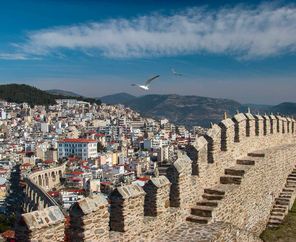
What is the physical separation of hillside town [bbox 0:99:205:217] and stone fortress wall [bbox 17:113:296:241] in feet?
130

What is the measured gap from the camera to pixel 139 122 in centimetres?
18175

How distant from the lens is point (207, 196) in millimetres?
9664

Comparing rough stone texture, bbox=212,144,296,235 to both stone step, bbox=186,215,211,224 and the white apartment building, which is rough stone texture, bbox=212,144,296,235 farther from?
the white apartment building

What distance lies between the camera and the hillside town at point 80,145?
76.8 meters

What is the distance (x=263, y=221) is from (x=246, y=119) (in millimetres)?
2853

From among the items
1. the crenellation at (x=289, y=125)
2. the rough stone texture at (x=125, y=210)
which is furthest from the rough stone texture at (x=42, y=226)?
the crenellation at (x=289, y=125)

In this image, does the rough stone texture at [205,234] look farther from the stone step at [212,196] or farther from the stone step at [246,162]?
the stone step at [246,162]

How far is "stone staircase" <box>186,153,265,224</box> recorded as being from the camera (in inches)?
347

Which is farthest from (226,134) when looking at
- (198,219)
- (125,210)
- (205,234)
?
(125,210)

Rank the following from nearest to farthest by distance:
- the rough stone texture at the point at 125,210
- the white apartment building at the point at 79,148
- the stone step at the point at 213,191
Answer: the rough stone texture at the point at 125,210 → the stone step at the point at 213,191 → the white apartment building at the point at 79,148

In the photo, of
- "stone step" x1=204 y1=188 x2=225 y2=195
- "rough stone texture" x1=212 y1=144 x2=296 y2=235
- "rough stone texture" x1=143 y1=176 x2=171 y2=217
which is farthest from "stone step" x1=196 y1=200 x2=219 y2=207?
"rough stone texture" x1=143 y1=176 x2=171 y2=217

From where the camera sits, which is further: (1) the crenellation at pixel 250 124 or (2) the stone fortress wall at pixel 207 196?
(1) the crenellation at pixel 250 124

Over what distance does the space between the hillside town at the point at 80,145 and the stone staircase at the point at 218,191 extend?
135 feet

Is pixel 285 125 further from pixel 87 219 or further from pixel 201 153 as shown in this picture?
pixel 87 219
